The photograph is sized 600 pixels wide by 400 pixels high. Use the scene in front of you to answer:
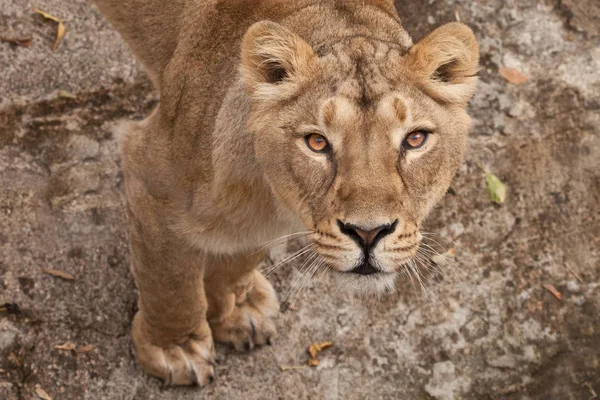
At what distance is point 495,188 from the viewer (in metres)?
5.33

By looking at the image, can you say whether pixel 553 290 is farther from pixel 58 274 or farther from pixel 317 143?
pixel 58 274

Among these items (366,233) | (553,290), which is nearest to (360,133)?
(366,233)

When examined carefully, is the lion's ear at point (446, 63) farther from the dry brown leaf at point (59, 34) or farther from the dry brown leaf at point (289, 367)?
the dry brown leaf at point (59, 34)

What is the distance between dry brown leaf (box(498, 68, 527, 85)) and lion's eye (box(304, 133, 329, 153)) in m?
3.02

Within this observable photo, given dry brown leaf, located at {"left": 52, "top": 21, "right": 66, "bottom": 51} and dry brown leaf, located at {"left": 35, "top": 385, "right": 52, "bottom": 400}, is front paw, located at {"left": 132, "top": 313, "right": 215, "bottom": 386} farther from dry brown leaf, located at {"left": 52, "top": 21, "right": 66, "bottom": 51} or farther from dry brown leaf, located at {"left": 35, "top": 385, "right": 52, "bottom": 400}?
dry brown leaf, located at {"left": 52, "top": 21, "right": 66, "bottom": 51}

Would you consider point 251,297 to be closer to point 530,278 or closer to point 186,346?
point 186,346

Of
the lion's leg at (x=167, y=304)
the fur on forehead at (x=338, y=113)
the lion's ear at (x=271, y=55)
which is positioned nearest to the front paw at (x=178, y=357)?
the lion's leg at (x=167, y=304)

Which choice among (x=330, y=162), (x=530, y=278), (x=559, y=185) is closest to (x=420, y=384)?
(x=530, y=278)

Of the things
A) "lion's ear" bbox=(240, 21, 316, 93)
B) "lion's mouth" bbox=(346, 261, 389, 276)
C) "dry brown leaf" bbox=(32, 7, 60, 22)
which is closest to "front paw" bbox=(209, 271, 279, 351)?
"lion's mouth" bbox=(346, 261, 389, 276)

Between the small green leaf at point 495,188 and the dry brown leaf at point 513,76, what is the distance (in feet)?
2.42

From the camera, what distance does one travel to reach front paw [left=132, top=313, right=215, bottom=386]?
443 cm

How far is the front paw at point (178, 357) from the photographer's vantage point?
4434 mm

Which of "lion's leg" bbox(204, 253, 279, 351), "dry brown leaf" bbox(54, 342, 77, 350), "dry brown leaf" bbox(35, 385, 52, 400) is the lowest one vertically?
"dry brown leaf" bbox(35, 385, 52, 400)

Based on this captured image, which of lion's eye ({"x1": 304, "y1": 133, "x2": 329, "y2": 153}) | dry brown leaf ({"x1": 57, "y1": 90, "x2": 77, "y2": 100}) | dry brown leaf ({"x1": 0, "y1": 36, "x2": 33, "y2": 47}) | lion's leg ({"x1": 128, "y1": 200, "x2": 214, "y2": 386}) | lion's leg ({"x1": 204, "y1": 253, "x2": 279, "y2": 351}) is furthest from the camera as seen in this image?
dry brown leaf ({"x1": 0, "y1": 36, "x2": 33, "y2": 47})
